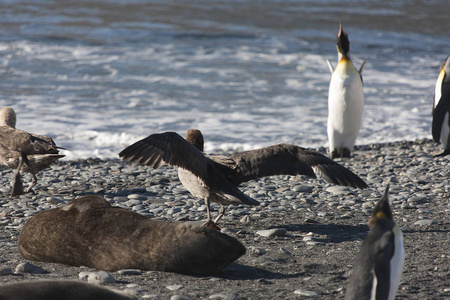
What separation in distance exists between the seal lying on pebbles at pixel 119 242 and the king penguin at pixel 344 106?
16.6 feet

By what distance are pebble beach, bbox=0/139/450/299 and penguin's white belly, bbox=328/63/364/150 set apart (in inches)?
14.4

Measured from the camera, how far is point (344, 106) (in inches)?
348

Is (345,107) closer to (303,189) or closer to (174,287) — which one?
(303,189)

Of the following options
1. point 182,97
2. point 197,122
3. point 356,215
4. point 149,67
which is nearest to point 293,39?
point 149,67

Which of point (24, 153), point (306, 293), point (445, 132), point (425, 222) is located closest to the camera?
point (306, 293)

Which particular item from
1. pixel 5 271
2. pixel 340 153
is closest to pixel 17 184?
pixel 5 271

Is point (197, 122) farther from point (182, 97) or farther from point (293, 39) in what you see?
point (293, 39)

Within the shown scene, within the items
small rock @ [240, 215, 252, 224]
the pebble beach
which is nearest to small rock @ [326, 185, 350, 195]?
the pebble beach

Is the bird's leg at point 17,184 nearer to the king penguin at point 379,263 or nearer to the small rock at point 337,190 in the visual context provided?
the small rock at point 337,190

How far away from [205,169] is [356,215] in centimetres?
165

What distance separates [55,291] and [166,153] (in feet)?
6.29

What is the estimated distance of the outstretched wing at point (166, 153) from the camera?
4.55 metres

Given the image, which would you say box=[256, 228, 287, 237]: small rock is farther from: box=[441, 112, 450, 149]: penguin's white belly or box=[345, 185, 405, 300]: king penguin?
box=[441, 112, 450, 149]: penguin's white belly

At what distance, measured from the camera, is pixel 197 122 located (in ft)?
36.8
